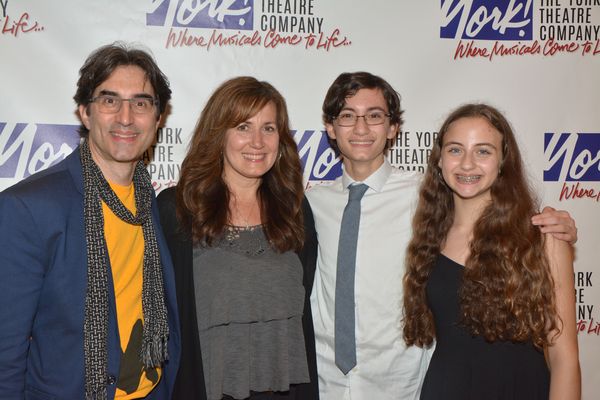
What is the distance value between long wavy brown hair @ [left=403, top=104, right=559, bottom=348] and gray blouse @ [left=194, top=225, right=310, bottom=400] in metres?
0.56

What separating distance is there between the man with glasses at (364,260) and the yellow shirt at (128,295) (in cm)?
89

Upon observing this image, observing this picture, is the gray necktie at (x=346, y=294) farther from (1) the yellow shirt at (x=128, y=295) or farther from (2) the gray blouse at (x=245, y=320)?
(1) the yellow shirt at (x=128, y=295)

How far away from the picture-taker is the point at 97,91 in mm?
1730

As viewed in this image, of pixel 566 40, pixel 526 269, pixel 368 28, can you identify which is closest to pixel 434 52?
pixel 368 28

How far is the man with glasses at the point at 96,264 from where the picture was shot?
1.42 metres

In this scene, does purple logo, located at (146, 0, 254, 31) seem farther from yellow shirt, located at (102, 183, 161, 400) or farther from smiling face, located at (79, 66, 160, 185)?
yellow shirt, located at (102, 183, 161, 400)

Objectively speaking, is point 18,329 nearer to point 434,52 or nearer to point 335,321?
point 335,321

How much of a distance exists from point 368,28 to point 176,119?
1.39 m

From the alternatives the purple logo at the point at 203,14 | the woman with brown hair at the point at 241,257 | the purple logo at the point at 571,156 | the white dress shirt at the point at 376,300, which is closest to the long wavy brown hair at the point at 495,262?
the white dress shirt at the point at 376,300

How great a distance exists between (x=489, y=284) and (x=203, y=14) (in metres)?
2.28

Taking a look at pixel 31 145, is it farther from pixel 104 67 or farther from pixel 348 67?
pixel 348 67

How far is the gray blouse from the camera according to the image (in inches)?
71.4

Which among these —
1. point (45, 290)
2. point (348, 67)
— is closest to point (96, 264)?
point (45, 290)

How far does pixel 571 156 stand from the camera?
297 centimetres
